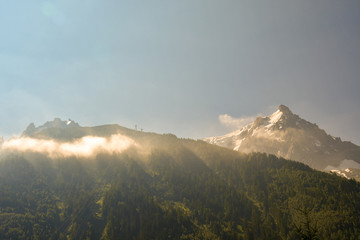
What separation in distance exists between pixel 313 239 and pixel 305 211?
267 inches

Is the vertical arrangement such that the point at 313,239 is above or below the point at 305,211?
below

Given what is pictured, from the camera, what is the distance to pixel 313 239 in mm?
57969

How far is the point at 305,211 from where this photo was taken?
2340 inches
